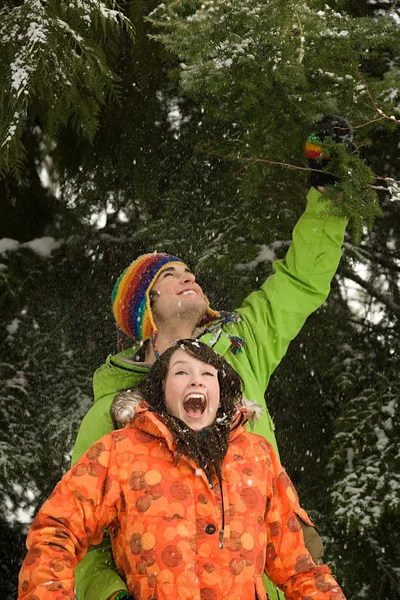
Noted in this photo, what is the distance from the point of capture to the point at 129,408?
2.76 metres

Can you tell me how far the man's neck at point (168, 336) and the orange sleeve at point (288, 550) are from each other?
0.90m

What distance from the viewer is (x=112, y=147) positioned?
17.8ft

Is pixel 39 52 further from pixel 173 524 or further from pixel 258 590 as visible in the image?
pixel 258 590

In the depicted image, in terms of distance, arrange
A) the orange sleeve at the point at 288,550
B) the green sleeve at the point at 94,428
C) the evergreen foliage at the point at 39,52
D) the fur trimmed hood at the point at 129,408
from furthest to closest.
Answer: the evergreen foliage at the point at 39,52, the green sleeve at the point at 94,428, the fur trimmed hood at the point at 129,408, the orange sleeve at the point at 288,550

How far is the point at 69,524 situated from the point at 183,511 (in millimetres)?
373

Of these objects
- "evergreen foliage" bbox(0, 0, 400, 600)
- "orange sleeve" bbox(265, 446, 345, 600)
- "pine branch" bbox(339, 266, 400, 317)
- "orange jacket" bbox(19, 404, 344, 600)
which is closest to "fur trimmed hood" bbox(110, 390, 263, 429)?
"orange jacket" bbox(19, 404, 344, 600)

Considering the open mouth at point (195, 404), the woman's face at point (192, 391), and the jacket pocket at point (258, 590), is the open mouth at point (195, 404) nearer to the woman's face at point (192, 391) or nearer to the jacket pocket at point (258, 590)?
the woman's face at point (192, 391)

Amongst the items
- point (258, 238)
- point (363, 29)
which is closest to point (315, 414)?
point (258, 238)

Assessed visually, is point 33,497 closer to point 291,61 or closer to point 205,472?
point 205,472

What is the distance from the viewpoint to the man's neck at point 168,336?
11.0 feet

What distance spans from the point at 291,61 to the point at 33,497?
157 inches

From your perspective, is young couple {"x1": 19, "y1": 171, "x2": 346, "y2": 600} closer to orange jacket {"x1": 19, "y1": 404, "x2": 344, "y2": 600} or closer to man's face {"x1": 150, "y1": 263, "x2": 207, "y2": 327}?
orange jacket {"x1": 19, "y1": 404, "x2": 344, "y2": 600}

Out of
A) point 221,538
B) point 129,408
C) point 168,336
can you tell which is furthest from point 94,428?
point 221,538

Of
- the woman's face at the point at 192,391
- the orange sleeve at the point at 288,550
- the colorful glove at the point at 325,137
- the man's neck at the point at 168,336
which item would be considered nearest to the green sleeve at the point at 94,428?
the man's neck at the point at 168,336
